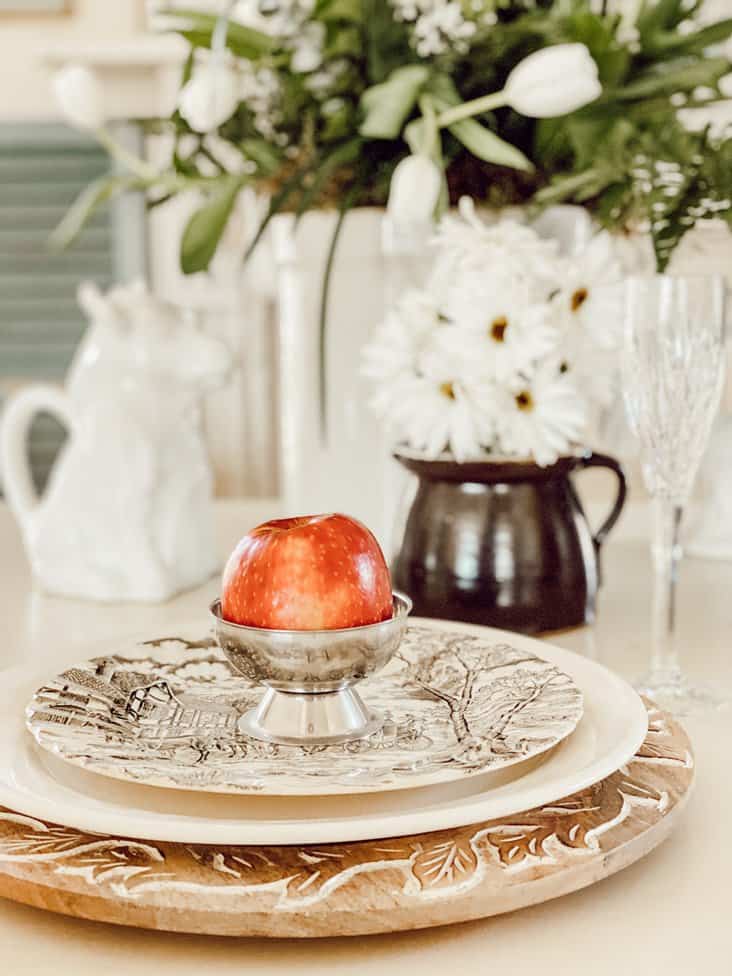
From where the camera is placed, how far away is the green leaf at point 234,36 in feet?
3.82

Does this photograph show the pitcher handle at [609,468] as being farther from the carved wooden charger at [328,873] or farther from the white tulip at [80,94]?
the white tulip at [80,94]

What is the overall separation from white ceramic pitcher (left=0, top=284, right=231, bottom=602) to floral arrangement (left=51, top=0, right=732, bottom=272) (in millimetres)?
109

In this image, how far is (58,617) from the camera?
3.45 ft

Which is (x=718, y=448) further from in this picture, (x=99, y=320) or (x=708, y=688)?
(x=99, y=320)

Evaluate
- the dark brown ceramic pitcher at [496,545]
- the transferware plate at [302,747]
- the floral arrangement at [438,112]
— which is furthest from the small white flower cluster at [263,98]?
the transferware plate at [302,747]

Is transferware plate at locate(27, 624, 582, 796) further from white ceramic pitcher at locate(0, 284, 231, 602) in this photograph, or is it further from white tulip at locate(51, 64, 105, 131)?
white tulip at locate(51, 64, 105, 131)

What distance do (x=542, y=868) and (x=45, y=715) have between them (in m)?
0.25

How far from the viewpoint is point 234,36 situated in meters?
1.17

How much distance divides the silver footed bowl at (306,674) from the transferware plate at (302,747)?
0.02 meters

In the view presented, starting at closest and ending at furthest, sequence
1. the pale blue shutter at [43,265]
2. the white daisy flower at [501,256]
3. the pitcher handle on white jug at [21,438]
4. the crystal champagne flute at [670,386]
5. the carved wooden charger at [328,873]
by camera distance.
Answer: the carved wooden charger at [328,873] → the crystal champagne flute at [670,386] → the white daisy flower at [501,256] → the pitcher handle on white jug at [21,438] → the pale blue shutter at [43,265]

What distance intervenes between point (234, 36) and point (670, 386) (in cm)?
56

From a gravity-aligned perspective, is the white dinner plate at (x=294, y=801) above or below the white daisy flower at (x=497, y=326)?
below

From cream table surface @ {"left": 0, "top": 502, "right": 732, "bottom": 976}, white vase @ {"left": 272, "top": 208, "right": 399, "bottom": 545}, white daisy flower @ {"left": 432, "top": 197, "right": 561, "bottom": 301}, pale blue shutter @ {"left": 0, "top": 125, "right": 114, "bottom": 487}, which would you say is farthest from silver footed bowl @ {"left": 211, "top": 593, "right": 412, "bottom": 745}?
pale blue shutter @ {"left": 0, "top": 125, "right": 114, "bottom": 487}

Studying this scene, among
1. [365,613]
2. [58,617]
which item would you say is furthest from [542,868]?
[58,617]
